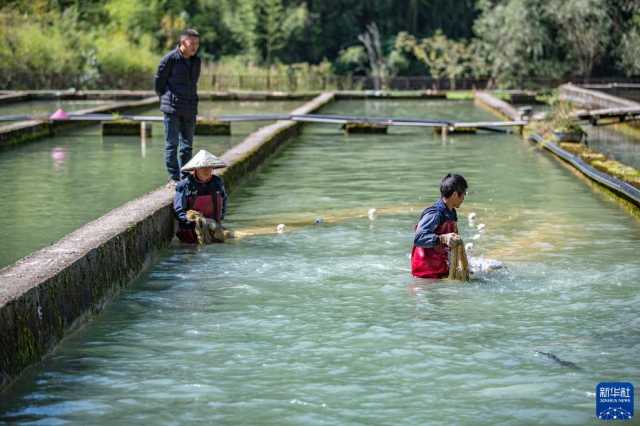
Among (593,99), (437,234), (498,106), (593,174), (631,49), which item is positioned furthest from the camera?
(631,49)

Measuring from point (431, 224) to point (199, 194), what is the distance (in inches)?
101

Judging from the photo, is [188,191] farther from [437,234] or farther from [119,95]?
[119,95]

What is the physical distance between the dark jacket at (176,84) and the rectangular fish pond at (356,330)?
1.16m

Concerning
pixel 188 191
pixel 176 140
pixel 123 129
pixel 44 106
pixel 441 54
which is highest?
pixel 441 54

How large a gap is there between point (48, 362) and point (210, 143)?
13680 millimetres

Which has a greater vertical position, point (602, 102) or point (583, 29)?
point (583, 29)

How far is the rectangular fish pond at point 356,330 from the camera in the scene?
6.04 m

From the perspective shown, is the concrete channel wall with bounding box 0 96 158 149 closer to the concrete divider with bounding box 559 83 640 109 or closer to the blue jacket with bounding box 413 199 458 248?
the concrete divider with bounding box 559 83 640 109

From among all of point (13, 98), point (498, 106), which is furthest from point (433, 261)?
point (13, 98)

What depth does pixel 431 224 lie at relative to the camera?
8.92 meters

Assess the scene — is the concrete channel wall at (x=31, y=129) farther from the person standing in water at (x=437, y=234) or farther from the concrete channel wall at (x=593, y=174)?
the person standing in water at (x=437, y=234)

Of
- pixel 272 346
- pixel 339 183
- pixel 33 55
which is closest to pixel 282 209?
pixel 339 183

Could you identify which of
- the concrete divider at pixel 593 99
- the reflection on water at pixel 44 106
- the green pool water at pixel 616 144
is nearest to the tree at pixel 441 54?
the concrete divider at pixel 593 99

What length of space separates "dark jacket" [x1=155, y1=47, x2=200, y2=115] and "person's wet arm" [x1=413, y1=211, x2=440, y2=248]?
13.8ft
